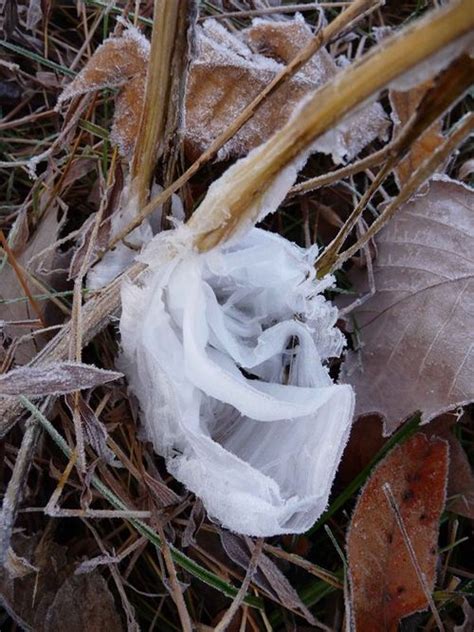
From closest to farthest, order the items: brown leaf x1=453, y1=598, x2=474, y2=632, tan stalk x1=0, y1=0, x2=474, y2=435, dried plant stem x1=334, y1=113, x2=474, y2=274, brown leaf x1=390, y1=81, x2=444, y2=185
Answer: tan stalk x1=0, y1=0, x2=474, y2=435 → dried plant stem x1=334, y1=113, x2=474, y2=274 → brown leaf x1=453, y1=598, x2=474, y2=632 → brown leaf x1=390, y1=81, x2=444, y2=185

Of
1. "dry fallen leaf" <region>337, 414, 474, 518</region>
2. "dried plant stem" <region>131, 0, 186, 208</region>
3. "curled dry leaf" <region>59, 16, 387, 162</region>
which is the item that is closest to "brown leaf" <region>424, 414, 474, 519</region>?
"dry fallen leaf" <region>337, 414, 474, 518</region>

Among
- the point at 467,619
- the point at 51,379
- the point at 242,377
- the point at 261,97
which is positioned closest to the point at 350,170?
the point at 261,97

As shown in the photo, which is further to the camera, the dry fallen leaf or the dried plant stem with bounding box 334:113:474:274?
the dry fallen leaf

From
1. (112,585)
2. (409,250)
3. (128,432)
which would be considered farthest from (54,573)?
(409,250)

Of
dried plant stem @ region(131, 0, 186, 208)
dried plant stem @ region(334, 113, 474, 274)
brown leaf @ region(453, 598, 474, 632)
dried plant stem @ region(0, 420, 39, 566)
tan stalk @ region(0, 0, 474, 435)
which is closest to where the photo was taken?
tan stalk @ region(0, 0, 474, 435)

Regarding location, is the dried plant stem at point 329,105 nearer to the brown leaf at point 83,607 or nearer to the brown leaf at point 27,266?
the brown leaf at point 27,266

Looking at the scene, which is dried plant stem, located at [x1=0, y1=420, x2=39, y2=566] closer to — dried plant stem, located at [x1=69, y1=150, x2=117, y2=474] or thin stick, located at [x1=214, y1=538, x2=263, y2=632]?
dried plant stem, located at [x1=69, y1=150, x2=117, y2=474]

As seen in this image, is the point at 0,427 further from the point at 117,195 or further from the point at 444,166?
the point at 444,166
